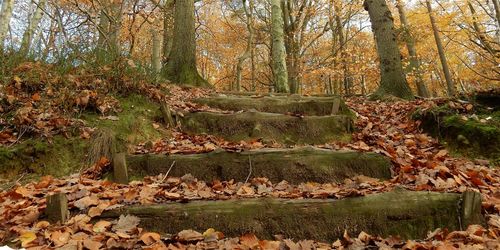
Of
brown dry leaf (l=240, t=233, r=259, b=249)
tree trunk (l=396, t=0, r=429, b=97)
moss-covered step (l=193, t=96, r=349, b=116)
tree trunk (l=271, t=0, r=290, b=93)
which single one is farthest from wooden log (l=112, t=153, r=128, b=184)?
tree trunk (l=396, t=0, r=429, b=97)

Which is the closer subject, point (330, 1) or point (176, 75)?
point (176, 75)

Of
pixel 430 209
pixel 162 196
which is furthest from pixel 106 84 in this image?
pixel 430 209

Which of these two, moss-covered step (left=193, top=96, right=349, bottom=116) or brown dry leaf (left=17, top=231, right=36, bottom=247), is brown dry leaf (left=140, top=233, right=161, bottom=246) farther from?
moss-covered step (left=193, top=96, right=349, bottom=116)

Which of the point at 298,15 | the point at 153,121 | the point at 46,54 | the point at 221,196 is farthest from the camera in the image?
the point at 298,15

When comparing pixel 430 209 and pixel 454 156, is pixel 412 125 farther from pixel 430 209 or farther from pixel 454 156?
pixel 430 209

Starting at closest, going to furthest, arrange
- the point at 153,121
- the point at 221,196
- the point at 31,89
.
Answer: the point at 221,196 < the point at 31,89 < the point at 153,121

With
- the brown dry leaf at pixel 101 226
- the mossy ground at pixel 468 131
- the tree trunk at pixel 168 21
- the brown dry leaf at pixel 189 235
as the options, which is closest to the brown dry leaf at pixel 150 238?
the brown dry leaf at pixel 189 235

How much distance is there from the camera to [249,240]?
6.60 feet

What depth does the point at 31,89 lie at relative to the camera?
4094 millimetres

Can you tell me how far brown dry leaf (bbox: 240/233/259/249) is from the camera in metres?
1.95

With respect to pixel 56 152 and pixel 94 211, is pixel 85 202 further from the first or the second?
pixel 56 152

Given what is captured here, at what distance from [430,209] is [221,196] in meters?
1.33

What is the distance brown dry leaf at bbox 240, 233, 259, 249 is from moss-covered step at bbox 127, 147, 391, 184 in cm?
102

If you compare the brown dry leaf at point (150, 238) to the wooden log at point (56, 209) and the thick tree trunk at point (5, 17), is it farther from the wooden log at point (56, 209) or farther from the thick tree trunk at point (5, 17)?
the thick tree trunk at point (5, 17)
